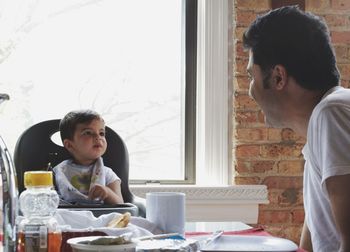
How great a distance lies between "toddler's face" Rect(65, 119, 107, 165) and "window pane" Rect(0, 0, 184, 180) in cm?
60

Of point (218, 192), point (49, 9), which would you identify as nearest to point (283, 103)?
point (218, 192)

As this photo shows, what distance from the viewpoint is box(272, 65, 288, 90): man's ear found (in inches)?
62.7

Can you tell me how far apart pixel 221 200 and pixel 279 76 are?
1.41 meters

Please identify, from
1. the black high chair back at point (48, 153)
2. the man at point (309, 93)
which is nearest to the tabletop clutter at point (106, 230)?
the man at point (309, 93)

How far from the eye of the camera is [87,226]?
4.53ft

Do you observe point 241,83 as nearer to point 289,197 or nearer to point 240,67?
point 240,67

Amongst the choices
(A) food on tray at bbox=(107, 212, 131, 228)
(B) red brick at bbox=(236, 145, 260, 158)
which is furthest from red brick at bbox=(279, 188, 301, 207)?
(A) food on tray at bbox=(107, 212, 131, 228)

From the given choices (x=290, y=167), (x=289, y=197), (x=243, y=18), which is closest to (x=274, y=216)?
(x=289, y=197)

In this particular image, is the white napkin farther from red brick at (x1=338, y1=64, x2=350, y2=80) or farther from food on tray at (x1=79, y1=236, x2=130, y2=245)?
red brick at (x1=338, y1=64, x2=350, y2=80)

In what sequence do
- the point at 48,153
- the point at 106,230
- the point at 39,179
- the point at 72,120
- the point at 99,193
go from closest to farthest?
the point at 39,179 → the point at 106,230 → the point at 99,193 → the point at 48,153 → the point at 72,120

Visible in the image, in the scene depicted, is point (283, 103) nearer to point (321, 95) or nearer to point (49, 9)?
point (321, 95)

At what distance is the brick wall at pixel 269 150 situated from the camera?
2967 millimetres

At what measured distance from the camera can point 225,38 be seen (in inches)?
119

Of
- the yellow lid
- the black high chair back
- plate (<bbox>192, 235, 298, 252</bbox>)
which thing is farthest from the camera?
the black high chair back
